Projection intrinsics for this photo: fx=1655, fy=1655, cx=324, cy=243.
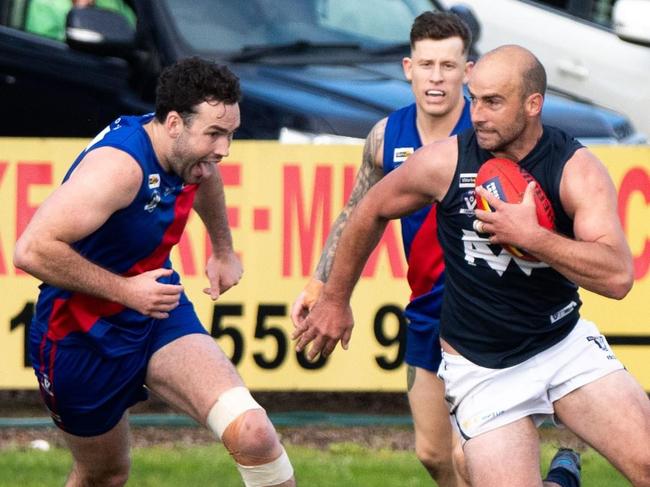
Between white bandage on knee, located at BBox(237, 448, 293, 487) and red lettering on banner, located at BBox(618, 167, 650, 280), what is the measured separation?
3244 millimetres

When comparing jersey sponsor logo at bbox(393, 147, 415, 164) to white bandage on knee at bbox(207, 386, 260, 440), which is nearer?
white bandage on knee at bbox(207, 386, 260, 440)

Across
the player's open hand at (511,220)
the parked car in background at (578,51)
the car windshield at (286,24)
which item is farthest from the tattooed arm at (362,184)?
the parked car in background at (578,51)

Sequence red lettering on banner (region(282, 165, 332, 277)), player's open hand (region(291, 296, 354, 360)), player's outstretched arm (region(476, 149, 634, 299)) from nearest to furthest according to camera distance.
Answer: player's outstretched arm (region(476, 149, 634, 299))
player's open hand (region(291, 296, 354, 360))
red lettering on banner (region(282, 165, 332, 277))

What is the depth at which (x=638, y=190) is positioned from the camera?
8.77 metres

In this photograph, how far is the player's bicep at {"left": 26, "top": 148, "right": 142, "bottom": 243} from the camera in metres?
5.85

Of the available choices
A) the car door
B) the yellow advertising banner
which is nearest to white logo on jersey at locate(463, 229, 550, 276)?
the yellow advertising banner

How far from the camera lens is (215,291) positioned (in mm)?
6742

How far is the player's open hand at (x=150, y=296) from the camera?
19.2ft

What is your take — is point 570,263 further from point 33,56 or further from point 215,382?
point 33,56

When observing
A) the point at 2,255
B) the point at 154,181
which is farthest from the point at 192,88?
the point at 2,255

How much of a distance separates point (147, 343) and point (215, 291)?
522 millimetres

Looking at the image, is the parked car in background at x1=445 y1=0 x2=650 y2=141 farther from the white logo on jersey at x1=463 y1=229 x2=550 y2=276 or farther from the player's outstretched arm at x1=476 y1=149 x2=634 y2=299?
the player's outstretched arm at x1=476 y1=149 x2=634 y2=299

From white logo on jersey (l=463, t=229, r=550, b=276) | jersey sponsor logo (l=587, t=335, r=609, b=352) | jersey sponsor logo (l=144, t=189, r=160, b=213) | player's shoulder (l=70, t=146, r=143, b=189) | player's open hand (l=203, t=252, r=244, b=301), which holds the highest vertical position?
white logo on jersey (l=463, t=229, r=550, b=276)

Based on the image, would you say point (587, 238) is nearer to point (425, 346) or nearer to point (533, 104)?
point (533, 104)
